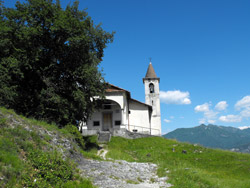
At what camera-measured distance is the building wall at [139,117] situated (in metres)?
35.6

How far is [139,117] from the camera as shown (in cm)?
3600

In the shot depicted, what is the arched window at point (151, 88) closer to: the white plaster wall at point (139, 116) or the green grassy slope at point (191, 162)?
the white plaster wall at point (139, 116)

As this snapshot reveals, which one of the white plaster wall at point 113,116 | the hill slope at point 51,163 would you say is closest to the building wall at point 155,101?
the white plaster wall at point 113,116

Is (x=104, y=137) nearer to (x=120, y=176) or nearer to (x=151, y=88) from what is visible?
(x=120, y=176)

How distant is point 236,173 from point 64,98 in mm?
14161

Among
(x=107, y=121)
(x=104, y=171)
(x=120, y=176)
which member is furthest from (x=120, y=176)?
(x=107, y=121)

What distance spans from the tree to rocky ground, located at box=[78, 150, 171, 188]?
6776mm

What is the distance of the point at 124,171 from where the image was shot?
40.1 feet

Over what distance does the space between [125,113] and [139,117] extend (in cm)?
496

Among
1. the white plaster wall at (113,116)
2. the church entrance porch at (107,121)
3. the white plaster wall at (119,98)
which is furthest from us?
the church entrance porch at (107,121)

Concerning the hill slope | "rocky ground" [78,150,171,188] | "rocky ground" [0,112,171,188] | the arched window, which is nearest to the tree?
the hill slope

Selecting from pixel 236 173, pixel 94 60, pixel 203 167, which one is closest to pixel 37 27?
pixel 94 60

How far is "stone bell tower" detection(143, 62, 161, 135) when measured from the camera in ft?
137

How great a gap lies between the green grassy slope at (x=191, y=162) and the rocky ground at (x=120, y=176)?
804 mm
